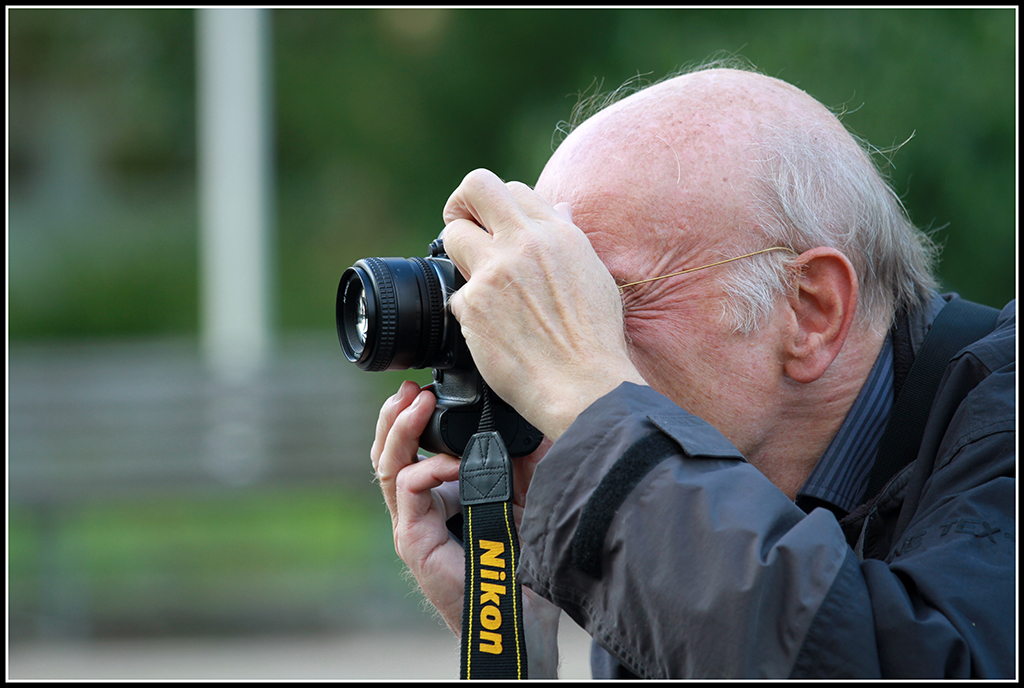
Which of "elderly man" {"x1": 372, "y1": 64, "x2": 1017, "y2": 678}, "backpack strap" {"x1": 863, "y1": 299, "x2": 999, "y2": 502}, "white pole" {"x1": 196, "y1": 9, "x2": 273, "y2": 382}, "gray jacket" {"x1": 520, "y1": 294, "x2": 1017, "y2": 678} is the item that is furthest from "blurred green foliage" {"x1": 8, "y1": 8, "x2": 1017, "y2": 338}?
"gray jacket" {"x1": 520, "y1": 294, "x2": 1017, "y2": 678}

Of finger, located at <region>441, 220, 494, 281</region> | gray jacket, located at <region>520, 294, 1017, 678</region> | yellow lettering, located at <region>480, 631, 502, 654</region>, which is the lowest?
yellow lettering, located at <region>480, 631, 502, 654</region>

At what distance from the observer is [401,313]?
1.70 m

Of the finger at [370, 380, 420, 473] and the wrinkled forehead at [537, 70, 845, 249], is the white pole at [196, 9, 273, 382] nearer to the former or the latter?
the finger at [370, 380, 420, 473]

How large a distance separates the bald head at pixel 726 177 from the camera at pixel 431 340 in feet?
0.96

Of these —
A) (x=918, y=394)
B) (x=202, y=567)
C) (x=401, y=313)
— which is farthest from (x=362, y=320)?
(x=202, y=567)

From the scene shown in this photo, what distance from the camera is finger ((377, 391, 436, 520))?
186 centimetres

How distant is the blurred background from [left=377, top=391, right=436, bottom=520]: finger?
2.72ft

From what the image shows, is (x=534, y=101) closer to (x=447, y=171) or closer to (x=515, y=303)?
(x=447, y=171)

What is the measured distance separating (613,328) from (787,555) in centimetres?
44

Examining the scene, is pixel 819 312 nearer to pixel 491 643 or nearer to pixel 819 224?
pixel 819 224

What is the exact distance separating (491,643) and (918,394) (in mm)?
808

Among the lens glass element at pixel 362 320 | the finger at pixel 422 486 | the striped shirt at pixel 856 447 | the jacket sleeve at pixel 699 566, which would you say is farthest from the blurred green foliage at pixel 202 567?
the jacket sleeve at pixel 699 566

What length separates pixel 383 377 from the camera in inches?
288

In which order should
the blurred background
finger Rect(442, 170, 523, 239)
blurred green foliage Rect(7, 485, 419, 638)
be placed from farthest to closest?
1. blurred green foliage Rect(7, 485, 419, 638)
2. the blurred background
3. finger Rect(442, 170, 523, 239)
